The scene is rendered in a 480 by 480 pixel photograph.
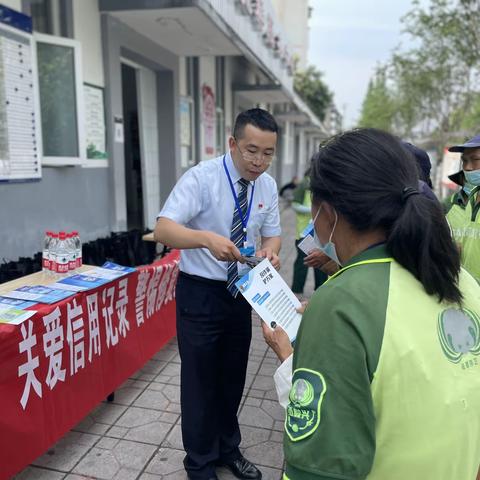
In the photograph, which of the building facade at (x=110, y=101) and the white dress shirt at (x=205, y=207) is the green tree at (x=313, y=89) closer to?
the building facade at (x=110, y=101)

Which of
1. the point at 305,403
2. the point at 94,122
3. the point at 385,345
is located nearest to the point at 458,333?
the point at 385,345

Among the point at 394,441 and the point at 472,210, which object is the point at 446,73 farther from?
the point at 394,441

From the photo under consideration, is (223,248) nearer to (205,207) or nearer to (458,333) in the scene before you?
(205,207)

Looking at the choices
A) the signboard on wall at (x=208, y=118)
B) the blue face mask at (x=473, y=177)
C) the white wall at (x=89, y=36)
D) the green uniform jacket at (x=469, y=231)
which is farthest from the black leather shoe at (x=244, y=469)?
the signboard on wall at (x=208, y=118)

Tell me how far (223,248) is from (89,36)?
3856mm

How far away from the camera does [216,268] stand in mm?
2066

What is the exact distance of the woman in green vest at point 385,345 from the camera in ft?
2.84

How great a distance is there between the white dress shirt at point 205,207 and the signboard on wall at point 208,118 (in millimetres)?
6675

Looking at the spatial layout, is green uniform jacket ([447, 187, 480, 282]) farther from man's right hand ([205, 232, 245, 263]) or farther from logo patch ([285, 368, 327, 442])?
logo patch ([285, 368, 327, 442])

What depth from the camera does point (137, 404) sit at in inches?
119

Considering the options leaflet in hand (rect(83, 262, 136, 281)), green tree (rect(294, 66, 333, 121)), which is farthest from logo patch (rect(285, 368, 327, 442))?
green tree (rect(294, 66, 333, 121))

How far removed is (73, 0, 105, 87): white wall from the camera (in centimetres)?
441

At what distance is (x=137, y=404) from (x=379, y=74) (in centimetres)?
1633

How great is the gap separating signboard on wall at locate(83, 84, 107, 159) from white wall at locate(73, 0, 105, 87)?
0.11m
